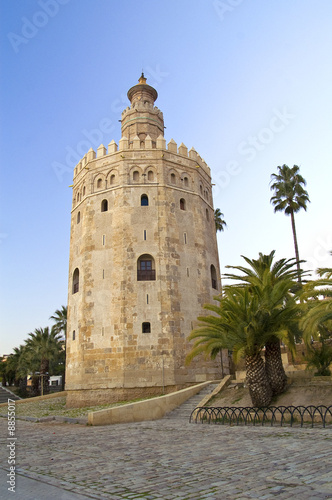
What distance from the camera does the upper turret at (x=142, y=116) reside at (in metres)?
26.6

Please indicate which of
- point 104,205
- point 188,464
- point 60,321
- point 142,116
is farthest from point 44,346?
point 188,464

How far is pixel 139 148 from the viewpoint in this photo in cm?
2298

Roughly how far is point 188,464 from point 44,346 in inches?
1196

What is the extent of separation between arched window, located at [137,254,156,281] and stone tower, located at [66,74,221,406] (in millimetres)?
54

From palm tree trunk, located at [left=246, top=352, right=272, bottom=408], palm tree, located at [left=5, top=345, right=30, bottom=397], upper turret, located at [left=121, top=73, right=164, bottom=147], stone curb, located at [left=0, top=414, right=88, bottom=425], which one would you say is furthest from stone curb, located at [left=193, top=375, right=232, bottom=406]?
palm tree, located at [left=5, top=345, right=30, bottom=397]

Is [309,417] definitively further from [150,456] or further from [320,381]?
[150,456]

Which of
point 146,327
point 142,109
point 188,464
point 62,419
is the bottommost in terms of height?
point 62,419

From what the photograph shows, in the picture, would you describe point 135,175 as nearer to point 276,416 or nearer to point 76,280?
point 76,280

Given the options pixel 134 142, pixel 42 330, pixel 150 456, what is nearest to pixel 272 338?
pixel 150 456

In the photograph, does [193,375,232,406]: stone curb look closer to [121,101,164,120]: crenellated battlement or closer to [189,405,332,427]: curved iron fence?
[189,405,332,427]: curved iron fence

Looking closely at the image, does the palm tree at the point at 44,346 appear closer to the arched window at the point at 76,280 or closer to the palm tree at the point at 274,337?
the arched window at the point at 76,280

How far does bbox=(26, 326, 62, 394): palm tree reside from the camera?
3356cm

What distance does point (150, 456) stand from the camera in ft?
22.4

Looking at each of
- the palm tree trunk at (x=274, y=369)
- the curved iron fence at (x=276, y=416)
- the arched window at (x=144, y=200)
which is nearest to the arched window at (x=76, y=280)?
the arched window at (x=144, y=200)
